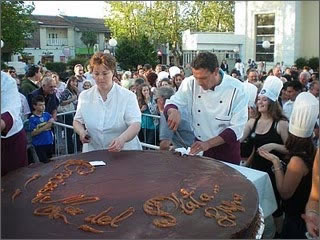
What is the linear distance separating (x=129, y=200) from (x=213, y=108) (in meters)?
1.31

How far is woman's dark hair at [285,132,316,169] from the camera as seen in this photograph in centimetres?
224

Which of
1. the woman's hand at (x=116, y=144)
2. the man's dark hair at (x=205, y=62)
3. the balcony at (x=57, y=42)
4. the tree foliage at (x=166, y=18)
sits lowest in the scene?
the woman's hand at (x=116, y=144)

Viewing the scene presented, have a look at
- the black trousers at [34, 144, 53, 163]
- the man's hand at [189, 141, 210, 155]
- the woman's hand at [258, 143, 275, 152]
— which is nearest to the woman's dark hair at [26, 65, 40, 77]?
the black trousers at [34, 144, 53, 163]

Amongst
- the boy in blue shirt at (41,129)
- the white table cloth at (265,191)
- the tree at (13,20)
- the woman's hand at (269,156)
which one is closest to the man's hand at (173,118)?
the white table cloth at (265,191)

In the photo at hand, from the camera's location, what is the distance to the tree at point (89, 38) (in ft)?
16.2

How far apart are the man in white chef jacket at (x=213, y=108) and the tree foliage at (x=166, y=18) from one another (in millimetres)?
546

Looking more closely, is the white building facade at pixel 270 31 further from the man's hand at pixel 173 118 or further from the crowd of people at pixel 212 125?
the man's hand at pixel 173 118

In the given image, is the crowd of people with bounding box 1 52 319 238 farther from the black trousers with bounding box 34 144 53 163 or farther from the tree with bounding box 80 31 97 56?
the tree with bounding box 80 31 97 56

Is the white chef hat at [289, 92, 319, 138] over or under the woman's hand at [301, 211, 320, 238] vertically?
over

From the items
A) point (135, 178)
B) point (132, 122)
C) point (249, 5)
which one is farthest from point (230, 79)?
point (135, 178)

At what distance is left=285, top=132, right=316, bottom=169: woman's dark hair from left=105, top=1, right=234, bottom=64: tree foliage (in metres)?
1.16

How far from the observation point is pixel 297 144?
2.25m

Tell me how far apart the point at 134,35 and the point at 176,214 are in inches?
173

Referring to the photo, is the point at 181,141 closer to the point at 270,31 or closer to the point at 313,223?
the point at 313,223
